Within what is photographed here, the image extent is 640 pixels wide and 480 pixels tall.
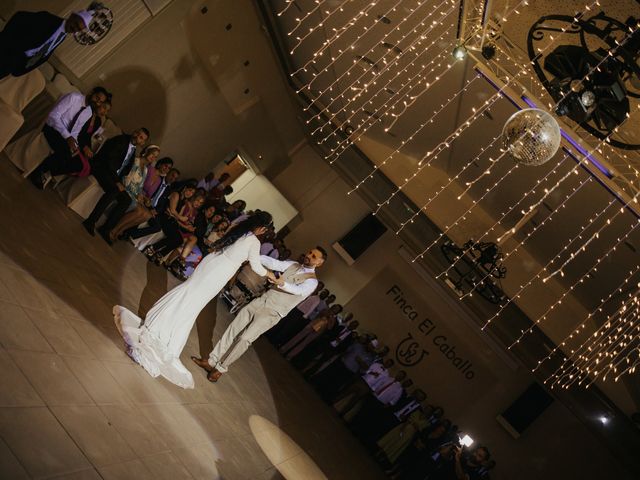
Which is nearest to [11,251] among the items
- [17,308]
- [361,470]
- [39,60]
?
[17,308]

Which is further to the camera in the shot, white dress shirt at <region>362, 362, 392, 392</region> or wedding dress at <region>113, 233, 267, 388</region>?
white dress shirt at <region>362, 362, 392, 392</region>

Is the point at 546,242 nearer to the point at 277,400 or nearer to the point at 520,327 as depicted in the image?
the point at 520,327

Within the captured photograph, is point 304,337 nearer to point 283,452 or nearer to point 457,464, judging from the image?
point 457,464

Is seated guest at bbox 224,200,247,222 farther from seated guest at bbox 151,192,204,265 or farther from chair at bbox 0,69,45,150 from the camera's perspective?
chair at bbox 0,69,45,150

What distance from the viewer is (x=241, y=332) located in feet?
15.4

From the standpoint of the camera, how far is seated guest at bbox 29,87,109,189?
5039 mm

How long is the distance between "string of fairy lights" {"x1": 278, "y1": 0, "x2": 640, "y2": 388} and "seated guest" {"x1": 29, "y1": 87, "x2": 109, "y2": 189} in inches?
93.0

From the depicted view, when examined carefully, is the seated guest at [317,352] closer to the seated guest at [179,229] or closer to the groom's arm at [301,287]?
the seated guest at [179,229]

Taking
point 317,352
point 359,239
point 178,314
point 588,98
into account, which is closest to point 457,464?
point 317,352

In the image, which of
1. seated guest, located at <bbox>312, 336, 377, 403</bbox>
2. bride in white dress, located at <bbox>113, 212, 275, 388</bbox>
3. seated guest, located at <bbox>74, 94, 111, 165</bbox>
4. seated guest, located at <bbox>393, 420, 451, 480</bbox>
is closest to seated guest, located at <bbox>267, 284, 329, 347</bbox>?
seated guest, located at <bbox>312, 336, 377, 403</bbox>

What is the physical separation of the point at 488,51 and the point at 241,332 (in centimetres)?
343

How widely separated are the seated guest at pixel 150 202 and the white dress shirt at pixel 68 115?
2.93ft

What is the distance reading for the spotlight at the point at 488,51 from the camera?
5219 millimetres

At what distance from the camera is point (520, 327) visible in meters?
8.52
